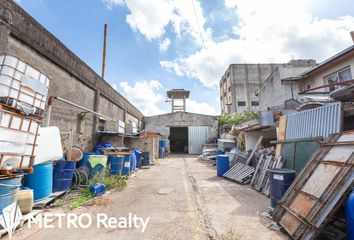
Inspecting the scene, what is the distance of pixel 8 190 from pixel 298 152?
Answer: 667 centimetres

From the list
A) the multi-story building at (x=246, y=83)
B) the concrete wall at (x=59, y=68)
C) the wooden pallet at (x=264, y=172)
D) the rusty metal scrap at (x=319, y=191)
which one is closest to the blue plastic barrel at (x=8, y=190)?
the concrete wall at (x=59, y=68)

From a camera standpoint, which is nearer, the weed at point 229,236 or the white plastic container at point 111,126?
the weed at point 229,236

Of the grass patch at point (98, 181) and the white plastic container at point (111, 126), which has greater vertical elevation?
the white plastic container at point (111, 126)

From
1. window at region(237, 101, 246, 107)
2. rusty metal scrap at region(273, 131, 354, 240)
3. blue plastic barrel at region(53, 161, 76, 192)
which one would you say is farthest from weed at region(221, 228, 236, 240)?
window at region(237, 101, 246, 107)

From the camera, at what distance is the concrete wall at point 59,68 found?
15.7 ft

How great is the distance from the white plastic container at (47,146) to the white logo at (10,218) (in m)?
1.22

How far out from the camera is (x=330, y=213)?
2811 mm

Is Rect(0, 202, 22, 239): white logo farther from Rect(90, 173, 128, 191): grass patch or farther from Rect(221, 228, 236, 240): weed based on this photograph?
Rect(221, 228, 236, 240): weed

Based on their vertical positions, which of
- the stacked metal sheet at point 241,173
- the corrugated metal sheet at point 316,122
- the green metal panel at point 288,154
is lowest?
the stacked metal sheet at point 241,173

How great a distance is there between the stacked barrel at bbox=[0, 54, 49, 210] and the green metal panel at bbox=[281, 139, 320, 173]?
255 inches

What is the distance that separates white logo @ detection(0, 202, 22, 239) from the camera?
125 inches

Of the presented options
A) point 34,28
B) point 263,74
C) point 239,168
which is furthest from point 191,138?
point 34,28

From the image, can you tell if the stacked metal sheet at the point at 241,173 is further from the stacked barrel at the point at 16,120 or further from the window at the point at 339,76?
the stacked barrel at the point at 16,120
